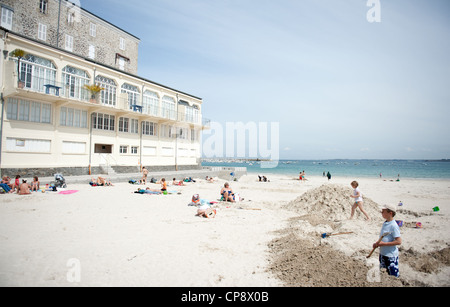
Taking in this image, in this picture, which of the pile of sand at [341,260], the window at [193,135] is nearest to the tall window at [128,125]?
the window at [193,135]

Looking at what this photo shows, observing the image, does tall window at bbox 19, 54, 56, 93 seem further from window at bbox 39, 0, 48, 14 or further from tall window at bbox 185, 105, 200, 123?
tall window at bbox 185, 105, 200, 123

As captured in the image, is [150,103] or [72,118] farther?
[150,103]

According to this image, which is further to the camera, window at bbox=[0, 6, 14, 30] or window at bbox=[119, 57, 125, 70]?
window at bbox=[119, 57, 125, 70]

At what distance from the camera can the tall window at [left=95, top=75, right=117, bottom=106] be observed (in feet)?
74.8

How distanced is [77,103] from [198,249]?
1933 cm

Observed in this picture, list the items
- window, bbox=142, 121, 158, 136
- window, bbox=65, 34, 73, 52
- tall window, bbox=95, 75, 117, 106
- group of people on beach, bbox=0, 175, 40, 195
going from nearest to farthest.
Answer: group of people on beach, bbox=0, 175, 40, 195 → tall window, bbox=95, 75, 117, 106 → window, bbox=65, 34, 73, 52 → window, bbox=142, 121, 158, 136

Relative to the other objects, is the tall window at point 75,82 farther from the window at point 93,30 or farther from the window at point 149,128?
the window at point 93,30

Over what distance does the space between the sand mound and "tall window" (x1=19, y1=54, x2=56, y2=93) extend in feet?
62.3

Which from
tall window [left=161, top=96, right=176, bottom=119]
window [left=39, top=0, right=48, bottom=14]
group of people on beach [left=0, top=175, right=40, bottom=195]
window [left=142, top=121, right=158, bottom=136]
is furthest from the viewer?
tall window [left=161, top=96, right=176, bottom=119]

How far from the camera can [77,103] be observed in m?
20.3

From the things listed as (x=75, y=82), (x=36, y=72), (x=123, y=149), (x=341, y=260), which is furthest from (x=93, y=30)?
(x=341, y=260)

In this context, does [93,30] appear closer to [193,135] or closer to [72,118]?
[72,118]

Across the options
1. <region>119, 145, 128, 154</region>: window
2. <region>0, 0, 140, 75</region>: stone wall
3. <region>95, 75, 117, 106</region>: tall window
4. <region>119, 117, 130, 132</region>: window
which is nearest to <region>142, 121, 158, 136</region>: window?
<region>119, 117, 130, 132</region>: window
